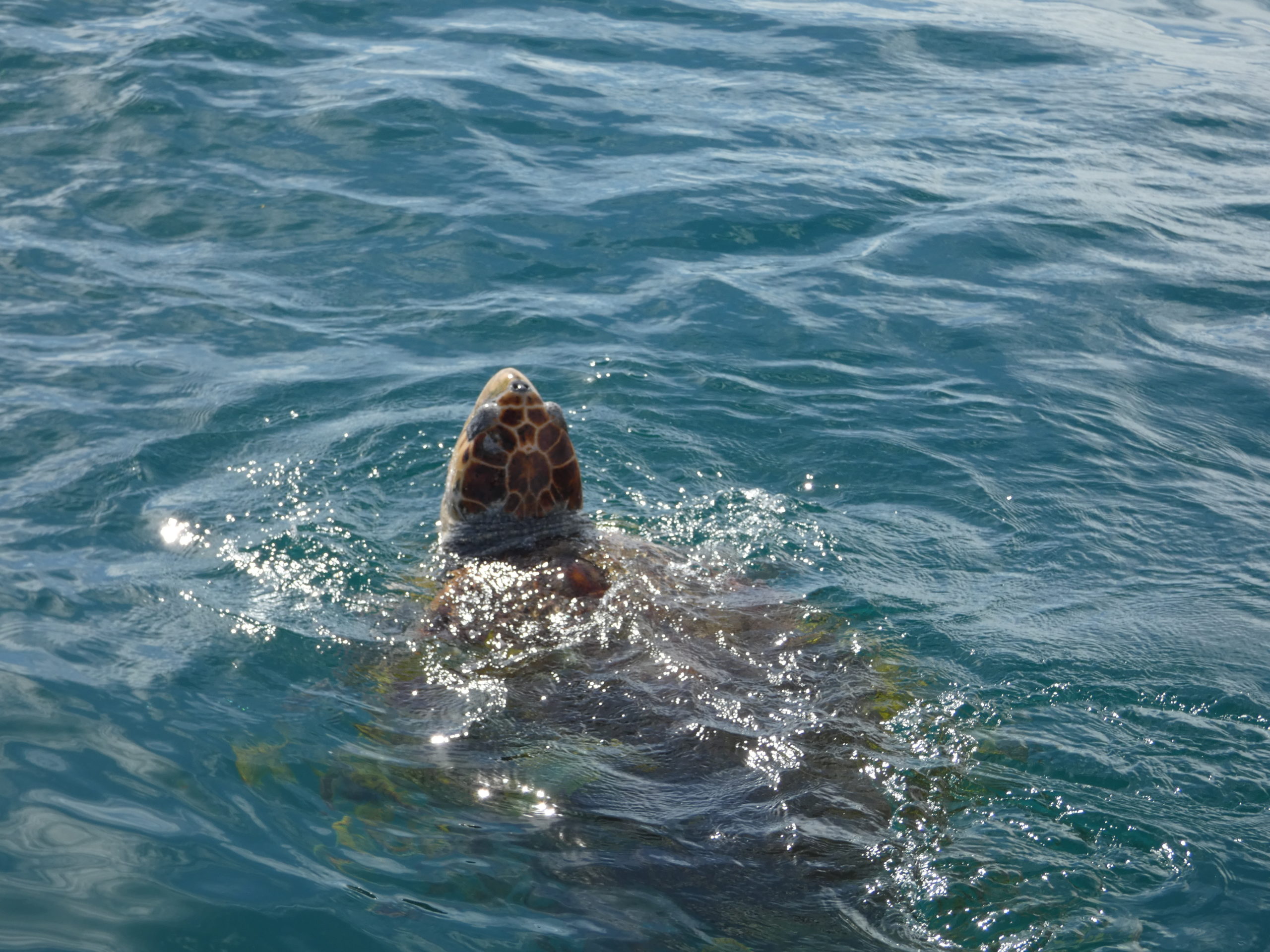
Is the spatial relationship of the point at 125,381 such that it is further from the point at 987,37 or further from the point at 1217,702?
the point at 987,37

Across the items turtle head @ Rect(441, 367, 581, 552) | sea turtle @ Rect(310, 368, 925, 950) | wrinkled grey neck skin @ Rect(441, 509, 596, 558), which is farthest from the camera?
turtle head @ Rect(441, 367, 581, 552)

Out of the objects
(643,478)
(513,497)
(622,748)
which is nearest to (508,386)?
(513,497)

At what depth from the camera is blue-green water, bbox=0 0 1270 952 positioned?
13.9 ft

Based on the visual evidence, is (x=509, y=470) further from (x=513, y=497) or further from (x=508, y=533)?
(x=508, y=533)

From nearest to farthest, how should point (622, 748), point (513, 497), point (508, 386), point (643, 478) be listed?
point (622, 748) → point (508, 386) → point (513, 497) → point (643, 478)

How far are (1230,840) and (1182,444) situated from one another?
3794 mm

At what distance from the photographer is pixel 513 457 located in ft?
20.6

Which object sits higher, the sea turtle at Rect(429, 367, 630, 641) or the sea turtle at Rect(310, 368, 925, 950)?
the sea turtle at Rect(429, 367, 630, 641)

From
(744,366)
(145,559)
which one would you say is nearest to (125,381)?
(145,559)

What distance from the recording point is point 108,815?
439 cm

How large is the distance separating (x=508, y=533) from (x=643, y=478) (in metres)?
1.22

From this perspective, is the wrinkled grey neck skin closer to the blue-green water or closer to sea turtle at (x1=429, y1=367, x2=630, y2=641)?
sea turtle at (x1=429, y1=367, x2=630, y2=641)

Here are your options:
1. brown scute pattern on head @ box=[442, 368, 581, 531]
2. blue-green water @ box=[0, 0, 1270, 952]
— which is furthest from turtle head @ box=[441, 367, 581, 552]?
blue-green water @ box=[0, 0, 1270, 952]

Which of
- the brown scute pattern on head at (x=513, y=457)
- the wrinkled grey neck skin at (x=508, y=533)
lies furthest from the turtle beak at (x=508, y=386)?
the wrinkled grey neck skin at (x=508, y=533)
